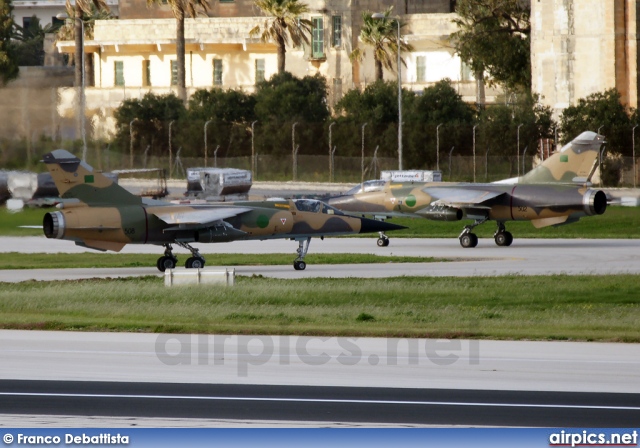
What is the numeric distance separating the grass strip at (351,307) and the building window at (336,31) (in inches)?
2543

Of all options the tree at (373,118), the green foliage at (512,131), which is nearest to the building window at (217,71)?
the tree at (373,118)

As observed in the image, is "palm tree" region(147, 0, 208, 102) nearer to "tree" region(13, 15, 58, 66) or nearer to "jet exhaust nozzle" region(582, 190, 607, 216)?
"tree" region(13, 15, 58, 66)

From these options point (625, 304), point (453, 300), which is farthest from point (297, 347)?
point (625, 304)

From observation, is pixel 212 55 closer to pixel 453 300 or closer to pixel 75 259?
pixel 75 259

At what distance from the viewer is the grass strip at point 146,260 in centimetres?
3459

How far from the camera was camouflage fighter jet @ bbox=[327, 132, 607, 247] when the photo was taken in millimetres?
38188

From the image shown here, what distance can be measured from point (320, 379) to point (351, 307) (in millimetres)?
8133

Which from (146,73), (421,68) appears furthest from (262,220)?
(146,73)

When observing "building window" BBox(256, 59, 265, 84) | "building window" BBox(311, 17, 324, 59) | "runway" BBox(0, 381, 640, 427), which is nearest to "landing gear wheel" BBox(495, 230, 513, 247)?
"runway" BBox(0, 381, 640, 427)

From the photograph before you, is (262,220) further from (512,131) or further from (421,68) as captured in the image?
(421,68)

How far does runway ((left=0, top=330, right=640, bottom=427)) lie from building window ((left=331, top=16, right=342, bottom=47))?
243 feet

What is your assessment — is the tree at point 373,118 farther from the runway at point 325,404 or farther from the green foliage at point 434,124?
the runway at point 325,404

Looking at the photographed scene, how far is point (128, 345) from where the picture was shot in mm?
18391

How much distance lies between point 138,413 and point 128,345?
5274mm
